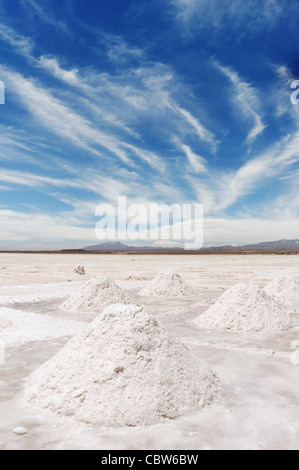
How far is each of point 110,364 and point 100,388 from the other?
0.27 meters

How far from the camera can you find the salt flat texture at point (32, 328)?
23.7 feet

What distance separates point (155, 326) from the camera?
463 centimetres

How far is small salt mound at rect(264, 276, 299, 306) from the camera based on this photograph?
1240 centimetres

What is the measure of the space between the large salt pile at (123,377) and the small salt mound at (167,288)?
357 inches

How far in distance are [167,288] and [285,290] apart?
4.13 meters

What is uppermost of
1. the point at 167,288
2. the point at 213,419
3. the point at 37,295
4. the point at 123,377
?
the point at 123,377

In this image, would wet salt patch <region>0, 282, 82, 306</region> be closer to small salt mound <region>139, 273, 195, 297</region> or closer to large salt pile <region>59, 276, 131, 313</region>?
large salt pile <region>59, 276, 131, 313</region>

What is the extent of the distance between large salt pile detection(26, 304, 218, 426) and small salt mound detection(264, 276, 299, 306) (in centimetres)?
849

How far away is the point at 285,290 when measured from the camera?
1284 centimetres

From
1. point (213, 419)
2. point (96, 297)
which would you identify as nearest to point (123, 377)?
point (213, 419)

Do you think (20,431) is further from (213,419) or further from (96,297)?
(96,297)
